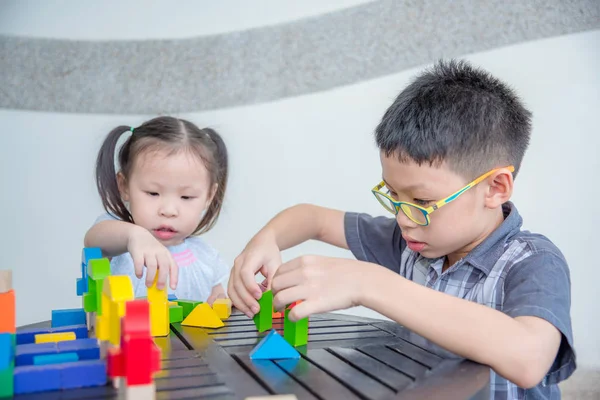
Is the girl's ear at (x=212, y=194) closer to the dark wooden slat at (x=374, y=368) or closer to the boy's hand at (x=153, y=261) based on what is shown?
the boy's hand at (x=153, y=261)

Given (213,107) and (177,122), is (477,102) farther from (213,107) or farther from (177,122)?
(213,107)

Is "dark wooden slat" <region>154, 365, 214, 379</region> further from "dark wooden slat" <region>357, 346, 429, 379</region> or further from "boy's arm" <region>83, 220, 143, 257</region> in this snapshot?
"boy's arm" <region>83, 220, 143, 257</region>

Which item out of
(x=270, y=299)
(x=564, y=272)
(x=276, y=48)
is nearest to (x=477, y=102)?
(x=564, y=272)

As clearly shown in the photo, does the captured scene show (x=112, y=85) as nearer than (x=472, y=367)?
No

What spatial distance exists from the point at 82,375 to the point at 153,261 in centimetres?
33

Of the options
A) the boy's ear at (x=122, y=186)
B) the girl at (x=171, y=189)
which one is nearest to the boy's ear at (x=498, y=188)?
the girl at (x=171, y=189)

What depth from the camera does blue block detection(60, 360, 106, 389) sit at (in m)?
0.62

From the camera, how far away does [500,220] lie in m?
1.10

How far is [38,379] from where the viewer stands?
62cm

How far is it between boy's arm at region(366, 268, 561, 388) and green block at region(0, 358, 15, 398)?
0.40 meters

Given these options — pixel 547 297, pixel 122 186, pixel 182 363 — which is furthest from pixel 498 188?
pixel 122 186

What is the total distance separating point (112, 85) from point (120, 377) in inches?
66.6

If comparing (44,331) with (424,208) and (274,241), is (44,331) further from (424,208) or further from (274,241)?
(424,208)

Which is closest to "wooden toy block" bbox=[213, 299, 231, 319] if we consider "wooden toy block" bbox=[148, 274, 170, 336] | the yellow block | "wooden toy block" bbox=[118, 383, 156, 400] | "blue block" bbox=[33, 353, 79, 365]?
"wooden toy block" bbox=[148, 274, 170, 336]
